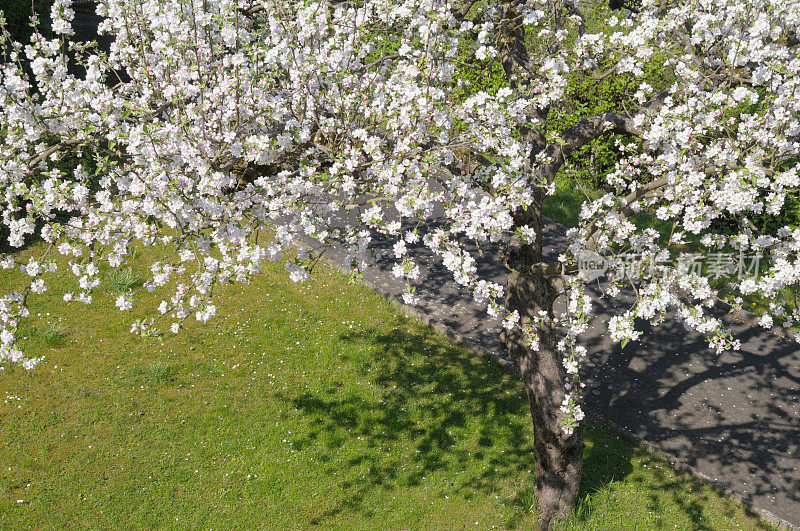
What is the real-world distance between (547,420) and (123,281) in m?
7.91

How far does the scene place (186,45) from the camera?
6.27 m

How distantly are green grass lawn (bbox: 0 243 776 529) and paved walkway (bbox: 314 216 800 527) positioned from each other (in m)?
0.51

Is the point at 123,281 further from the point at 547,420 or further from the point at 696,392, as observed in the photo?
the point at 696,392

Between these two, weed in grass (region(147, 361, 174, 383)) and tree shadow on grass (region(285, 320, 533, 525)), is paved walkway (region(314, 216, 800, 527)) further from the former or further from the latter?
weed in grass (region(147, 361, 174, 383))

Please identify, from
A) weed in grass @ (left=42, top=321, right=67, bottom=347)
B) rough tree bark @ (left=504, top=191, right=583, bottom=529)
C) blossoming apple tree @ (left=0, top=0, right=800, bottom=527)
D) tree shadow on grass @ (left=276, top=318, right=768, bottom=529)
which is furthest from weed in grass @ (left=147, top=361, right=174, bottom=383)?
rough tree bark @ (left=504, top=191, right=583, bottom=529)

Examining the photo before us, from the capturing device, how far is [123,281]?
1130cm

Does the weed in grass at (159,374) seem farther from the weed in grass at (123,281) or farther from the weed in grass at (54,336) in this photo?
the weed in grass at (123,281)

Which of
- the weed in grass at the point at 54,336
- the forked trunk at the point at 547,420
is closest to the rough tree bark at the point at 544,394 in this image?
the forked trunk at the point at 547,420

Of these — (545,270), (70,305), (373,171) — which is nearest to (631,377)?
(545,270)

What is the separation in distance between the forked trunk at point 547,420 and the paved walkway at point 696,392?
202 cm

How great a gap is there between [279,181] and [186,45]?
67.3 inches

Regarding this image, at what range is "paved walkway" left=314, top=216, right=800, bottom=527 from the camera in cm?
866

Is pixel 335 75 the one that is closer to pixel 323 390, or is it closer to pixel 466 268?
pixel 466 268

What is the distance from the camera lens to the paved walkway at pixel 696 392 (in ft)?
28.4
